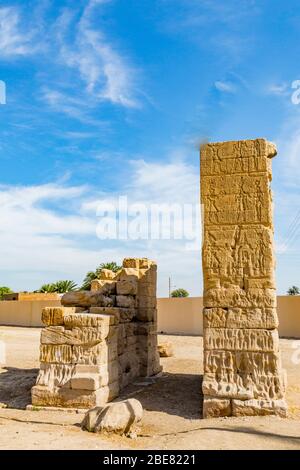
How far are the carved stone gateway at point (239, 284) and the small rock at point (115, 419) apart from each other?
4.42ft

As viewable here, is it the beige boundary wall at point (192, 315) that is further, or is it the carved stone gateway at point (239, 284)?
the beige boundary wall at point (192, 315)

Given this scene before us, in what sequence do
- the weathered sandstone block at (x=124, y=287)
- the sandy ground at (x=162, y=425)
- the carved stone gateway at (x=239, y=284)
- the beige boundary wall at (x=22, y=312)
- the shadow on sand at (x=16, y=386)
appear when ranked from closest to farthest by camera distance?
the sandy ground at (x=162, y=425)
the carved stone gateway at (x=239, y=284)
the shadow on sand at (x=16, y=386)
the weathered sandstone block at (x=124, y=287)
the beige boundary wall at (x=22, y=312)

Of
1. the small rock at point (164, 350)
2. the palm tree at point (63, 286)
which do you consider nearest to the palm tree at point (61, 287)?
the palm tree at point (63, 286)

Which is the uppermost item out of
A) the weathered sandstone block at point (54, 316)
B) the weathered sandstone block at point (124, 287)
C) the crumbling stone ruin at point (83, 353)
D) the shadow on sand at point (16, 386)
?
the weathered sandstone block at point (124, 287)

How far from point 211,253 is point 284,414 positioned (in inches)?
106

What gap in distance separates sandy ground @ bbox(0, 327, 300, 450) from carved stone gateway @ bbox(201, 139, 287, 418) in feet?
1.43

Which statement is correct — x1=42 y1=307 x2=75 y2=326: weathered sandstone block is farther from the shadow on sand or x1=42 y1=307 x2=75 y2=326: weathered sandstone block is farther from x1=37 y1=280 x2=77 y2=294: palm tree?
x1=37 y1=280 x2=77 y2=294: palm tree

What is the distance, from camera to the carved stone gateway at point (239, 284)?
6.93 metres

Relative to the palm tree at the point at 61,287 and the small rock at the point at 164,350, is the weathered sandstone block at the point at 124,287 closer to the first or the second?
the small rock at the point at 164,350

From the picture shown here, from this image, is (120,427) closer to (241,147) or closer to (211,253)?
(211,253)

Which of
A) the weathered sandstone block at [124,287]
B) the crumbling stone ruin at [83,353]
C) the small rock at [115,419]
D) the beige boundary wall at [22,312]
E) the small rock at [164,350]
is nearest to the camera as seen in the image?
the small rock at [115,419]

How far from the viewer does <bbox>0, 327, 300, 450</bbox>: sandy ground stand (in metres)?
5.49

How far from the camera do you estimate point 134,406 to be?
20.9 ft
